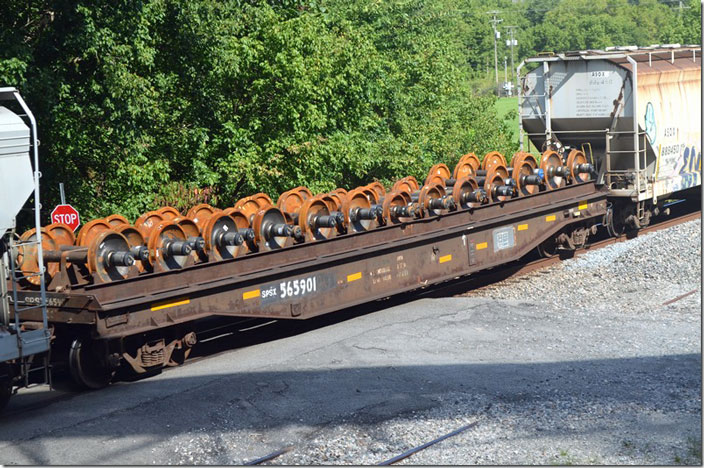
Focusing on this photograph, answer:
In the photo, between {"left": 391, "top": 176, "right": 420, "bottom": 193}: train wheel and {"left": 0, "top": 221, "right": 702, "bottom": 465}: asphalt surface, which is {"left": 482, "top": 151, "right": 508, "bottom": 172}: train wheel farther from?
{"left": 0, "top": 221, "right": 702, "bottom": 465}: asphalt surface

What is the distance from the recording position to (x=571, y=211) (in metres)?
Answer: 17.2

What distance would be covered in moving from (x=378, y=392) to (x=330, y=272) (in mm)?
3493

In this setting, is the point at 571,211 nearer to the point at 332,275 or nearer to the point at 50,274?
the point at 332,275

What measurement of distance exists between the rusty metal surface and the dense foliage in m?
4.60

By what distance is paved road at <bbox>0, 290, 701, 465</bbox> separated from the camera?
7750 mm

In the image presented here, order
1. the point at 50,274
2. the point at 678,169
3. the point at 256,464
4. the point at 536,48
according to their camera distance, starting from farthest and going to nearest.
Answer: the point at 536,48 < the point at 678,169 < the point at 50,274 < the point at 256,464

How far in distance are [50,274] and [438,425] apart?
493 cm

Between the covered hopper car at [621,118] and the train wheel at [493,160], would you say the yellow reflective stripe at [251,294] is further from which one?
the covered hopper car at [621,118]

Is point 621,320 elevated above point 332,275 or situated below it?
below

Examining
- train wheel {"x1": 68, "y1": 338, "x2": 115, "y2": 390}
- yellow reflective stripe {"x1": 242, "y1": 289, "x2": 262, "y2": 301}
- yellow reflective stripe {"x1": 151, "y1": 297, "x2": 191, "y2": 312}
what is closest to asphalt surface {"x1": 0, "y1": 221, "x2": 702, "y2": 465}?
train wheel {"x1": 68, "y1": 338, "x2": 115, "y2": 390}

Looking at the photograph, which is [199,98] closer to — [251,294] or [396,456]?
[251,294]

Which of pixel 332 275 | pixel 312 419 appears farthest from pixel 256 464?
pixel 332 275

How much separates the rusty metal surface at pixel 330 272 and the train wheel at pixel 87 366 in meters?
0.43

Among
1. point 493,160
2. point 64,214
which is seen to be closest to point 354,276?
point 64,214
